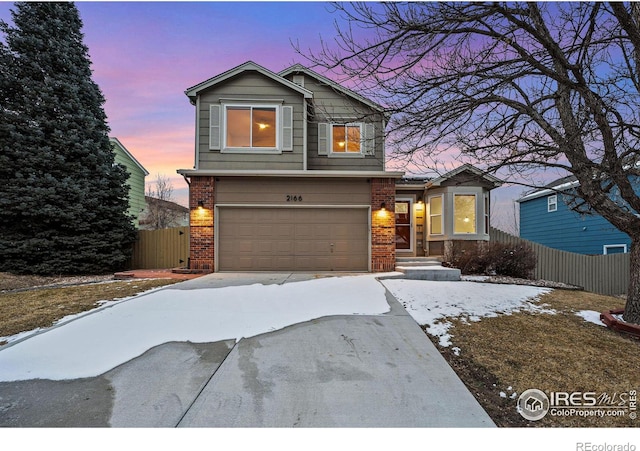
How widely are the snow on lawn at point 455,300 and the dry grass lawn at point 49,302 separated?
543 centimetres

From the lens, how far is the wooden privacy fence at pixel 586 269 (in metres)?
10.5

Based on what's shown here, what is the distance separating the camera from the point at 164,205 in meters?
25.7

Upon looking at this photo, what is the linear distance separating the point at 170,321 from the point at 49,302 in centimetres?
316

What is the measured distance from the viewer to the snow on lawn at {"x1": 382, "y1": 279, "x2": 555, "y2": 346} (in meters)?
4.89

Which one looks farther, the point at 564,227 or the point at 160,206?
the point at 160,206

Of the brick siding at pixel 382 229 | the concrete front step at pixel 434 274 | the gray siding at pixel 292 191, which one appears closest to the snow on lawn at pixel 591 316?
the concrete front step at pixel 434 274

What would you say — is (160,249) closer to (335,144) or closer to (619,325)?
(335,144)

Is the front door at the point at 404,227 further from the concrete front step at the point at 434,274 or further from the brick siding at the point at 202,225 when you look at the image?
the brick siding at the point at 202,225

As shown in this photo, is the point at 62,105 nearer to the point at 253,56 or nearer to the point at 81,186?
the point at 81,186

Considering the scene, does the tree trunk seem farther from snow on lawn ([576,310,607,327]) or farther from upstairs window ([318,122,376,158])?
upstairs window ([318,122,376,158])

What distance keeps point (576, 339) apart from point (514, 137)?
9.99ft

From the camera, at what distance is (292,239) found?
9609mm

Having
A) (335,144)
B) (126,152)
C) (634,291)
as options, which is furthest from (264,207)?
(126,152)

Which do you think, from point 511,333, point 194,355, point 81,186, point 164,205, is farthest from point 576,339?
point 164,205
